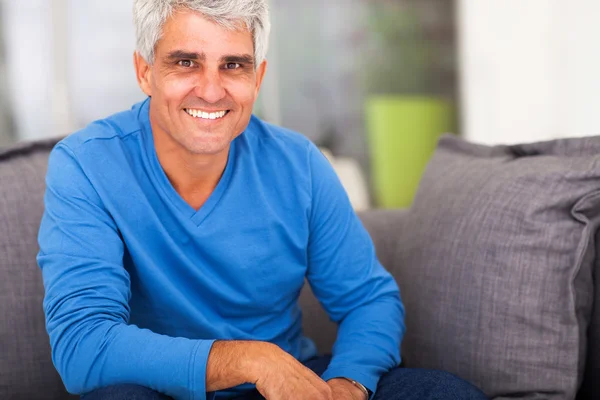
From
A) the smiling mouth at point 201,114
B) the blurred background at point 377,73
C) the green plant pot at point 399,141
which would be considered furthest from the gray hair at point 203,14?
the green plant pot at point 399,141

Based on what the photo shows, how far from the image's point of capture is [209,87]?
1.27 m

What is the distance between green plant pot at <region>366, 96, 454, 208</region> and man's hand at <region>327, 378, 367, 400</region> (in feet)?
11.3

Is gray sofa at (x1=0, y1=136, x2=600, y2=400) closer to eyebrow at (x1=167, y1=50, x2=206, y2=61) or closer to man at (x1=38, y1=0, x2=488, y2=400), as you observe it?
man at (x1=38, y1=0, x2=488, y2=400)

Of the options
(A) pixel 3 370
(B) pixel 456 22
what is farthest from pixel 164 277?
(B) pixel 456 22

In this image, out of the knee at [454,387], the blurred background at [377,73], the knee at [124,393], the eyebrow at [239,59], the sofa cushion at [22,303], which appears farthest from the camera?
the blurred background at [377,73]

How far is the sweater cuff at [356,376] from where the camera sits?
1.26 meters

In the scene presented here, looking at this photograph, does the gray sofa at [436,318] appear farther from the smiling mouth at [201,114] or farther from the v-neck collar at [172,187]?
the smiling mouth at [201,114]

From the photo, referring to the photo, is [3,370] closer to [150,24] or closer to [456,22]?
[150,24]

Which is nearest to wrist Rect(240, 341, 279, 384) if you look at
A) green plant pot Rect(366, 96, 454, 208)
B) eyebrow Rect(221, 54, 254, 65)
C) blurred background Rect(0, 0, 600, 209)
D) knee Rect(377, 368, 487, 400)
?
knee Rect(377, 368, 487, 400)

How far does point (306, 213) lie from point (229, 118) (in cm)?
25

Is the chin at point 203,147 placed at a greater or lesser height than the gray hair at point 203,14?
lesser

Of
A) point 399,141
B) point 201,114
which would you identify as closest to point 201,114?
point 201,114

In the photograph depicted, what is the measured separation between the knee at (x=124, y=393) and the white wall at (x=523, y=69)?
3.19m

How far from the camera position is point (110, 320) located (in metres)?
1.15
